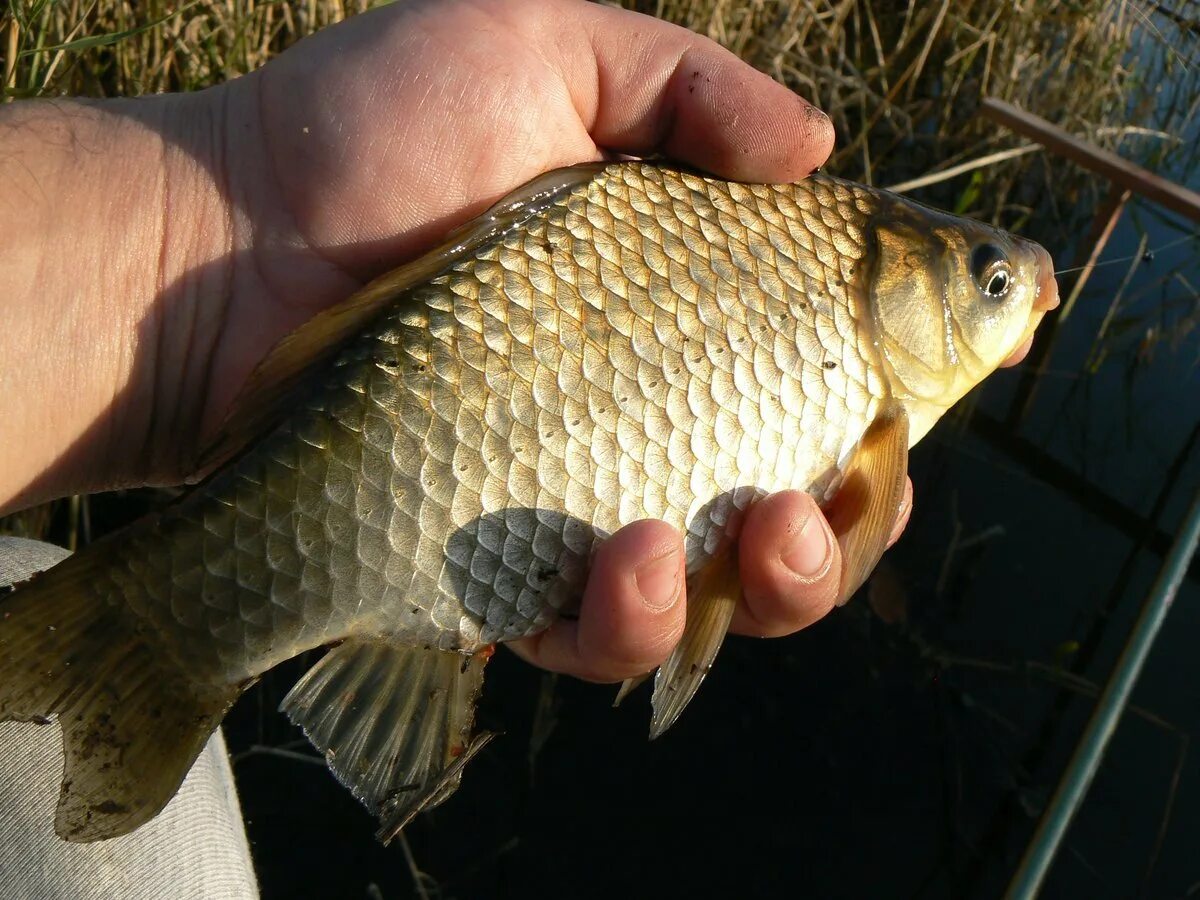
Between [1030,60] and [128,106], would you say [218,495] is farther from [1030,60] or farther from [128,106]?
[1030,60]

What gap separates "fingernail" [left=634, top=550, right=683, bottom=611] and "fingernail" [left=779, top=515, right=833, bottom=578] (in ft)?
Answer: 0.69

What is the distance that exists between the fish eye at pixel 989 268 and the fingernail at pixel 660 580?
0.88 metres

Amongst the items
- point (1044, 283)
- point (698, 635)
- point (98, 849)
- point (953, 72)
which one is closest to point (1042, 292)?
point (1044, 283)

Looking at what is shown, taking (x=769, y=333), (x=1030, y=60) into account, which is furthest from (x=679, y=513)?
(x=1030, y=60)

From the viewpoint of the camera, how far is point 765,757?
130 inches

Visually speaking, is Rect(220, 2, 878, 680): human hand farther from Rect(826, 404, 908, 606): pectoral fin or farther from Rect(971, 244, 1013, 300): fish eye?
Rect(971, 244, 1013, 300): fish eye

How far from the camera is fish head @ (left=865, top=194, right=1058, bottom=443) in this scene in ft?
6.06

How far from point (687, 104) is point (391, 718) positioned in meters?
1.29

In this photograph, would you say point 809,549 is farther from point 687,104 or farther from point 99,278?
point 99,278

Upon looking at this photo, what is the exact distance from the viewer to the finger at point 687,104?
74.0 inches

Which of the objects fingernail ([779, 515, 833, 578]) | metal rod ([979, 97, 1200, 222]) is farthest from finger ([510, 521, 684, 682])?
metal rod ([979, 97, 1200, 222])

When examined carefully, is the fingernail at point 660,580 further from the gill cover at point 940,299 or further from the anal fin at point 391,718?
the gill cover at point 940,299

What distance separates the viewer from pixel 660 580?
61.4 inches

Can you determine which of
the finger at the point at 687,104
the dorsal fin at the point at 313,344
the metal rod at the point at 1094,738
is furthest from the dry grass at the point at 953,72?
the metal rod at the point at 1094,738
